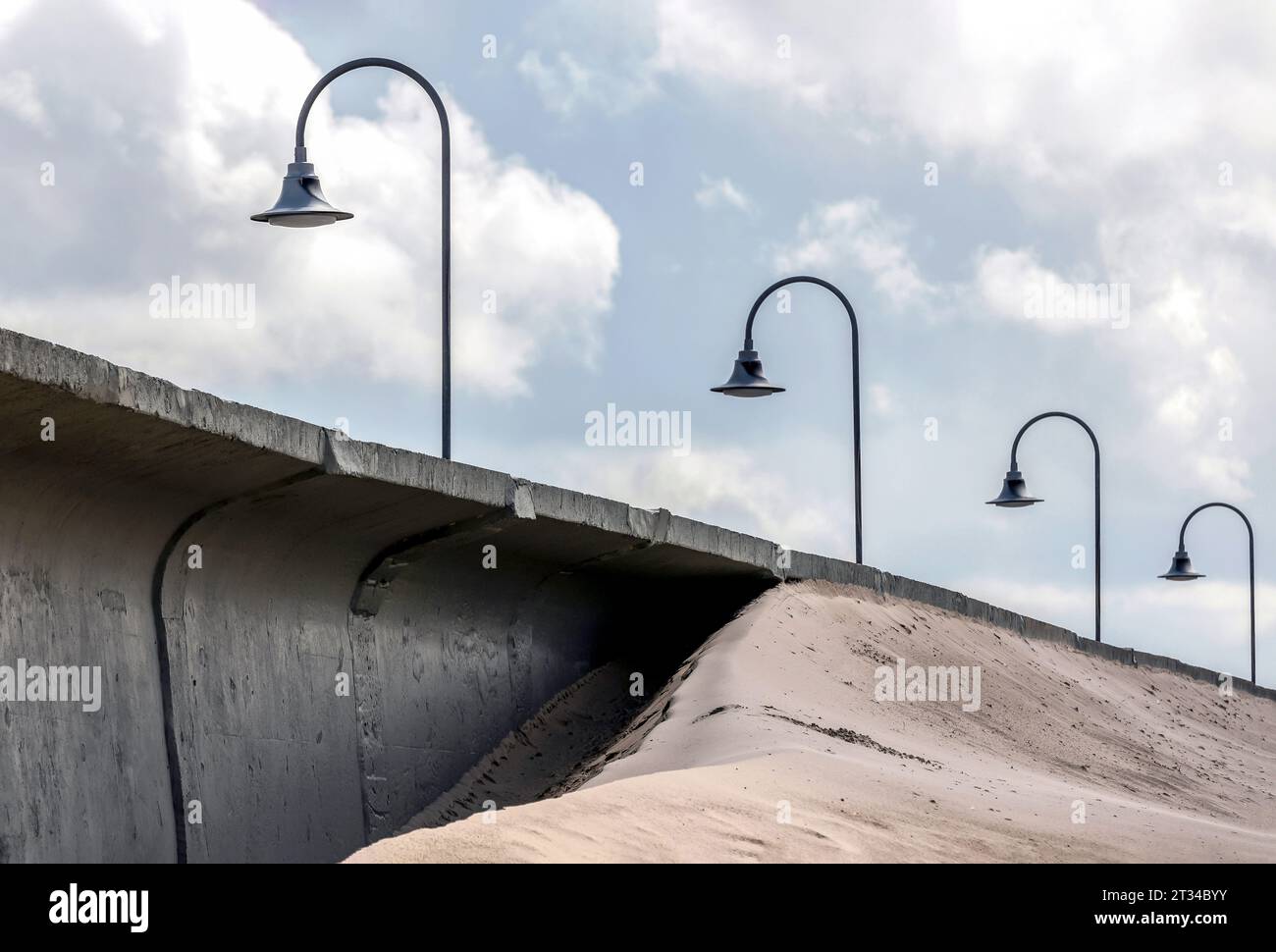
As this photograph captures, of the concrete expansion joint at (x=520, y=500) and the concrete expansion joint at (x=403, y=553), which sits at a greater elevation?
the concrete expansion joint at (x=520, y=500)

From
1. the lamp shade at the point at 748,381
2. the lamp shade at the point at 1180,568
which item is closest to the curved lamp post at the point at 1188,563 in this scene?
the lamp shade at the point at 1180,568

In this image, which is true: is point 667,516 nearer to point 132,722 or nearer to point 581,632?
point 581,632

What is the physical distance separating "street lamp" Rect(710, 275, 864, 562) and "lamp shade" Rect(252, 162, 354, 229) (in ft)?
22.8

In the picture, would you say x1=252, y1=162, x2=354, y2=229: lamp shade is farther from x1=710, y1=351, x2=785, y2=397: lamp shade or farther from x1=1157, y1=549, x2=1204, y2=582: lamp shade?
x1=1157, y1=549, x2=1204, y2=582: lamp shade

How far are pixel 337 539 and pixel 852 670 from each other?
18.3ft

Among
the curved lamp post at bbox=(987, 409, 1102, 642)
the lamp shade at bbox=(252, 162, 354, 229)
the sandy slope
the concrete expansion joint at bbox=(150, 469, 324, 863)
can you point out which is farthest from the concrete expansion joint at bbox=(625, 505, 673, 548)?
the curved lamp post at bbox=(987, 409, 1102, 642)

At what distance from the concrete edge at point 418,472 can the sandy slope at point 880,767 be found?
342 millimetres

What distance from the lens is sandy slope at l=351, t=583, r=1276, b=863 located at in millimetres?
8289

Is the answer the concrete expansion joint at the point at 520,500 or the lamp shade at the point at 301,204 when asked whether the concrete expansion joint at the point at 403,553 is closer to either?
the concrete expansion joint at the point at 520,500

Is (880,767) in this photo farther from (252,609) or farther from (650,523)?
(252,609)

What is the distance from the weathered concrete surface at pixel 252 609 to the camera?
28.0 feet

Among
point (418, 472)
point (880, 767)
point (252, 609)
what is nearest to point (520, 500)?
point (418, 472)

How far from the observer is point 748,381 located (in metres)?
19.9
